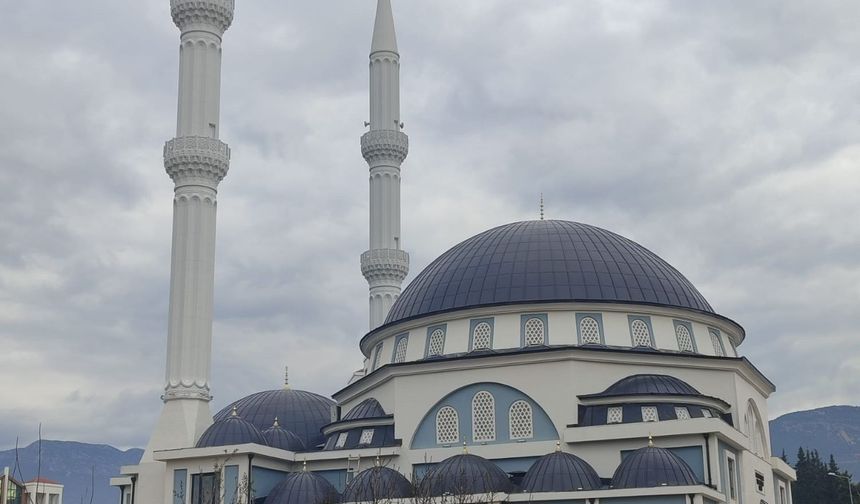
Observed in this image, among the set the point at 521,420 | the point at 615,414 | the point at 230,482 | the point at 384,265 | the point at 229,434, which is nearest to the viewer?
the point at 615,414

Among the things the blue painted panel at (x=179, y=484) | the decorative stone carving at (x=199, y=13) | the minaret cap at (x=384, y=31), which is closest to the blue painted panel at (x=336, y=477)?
the blue painted panel at (x=179, y=484)

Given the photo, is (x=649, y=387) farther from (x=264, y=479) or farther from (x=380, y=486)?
(x=264, y=479)

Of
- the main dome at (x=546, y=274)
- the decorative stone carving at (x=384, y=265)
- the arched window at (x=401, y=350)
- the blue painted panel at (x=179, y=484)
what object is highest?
the decorative stone carving at (x=384, y=265)

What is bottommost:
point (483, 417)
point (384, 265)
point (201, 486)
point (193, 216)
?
point (201, 486)

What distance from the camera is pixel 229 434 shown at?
1116 inches

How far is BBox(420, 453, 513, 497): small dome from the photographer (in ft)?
79.0

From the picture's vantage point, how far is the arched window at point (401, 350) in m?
30.0

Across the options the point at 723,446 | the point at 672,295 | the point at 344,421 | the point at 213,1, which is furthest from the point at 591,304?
the point at 213,1

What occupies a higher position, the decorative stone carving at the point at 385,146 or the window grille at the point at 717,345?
the decorative stone carving at the point at 385,146

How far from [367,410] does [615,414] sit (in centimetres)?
641

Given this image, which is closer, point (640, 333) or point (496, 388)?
point (496, 388)

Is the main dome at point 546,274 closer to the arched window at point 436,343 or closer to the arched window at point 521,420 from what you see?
the arched window at point 436,343

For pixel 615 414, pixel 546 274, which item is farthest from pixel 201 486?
pixel 615 414

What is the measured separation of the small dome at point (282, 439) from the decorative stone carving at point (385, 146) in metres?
12.7
